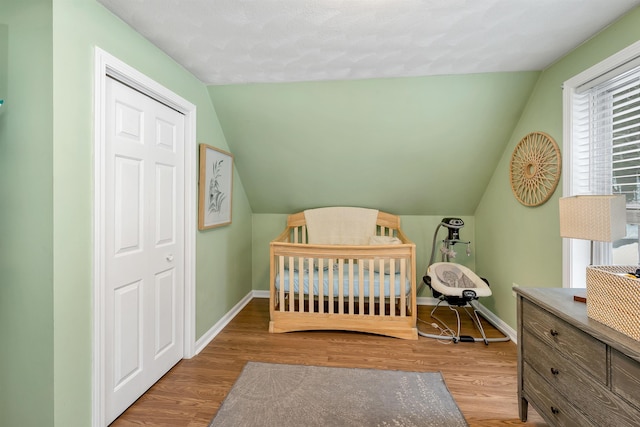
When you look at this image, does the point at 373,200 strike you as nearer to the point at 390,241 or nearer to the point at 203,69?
the point at 390,241

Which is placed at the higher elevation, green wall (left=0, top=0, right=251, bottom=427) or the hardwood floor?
green wall (left=0, top=0, right=251, bottom=427)

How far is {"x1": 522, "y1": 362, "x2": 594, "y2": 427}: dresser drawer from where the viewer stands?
3.90ft

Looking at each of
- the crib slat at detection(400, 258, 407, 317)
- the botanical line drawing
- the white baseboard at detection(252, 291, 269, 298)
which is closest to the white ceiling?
the botanical line drawing

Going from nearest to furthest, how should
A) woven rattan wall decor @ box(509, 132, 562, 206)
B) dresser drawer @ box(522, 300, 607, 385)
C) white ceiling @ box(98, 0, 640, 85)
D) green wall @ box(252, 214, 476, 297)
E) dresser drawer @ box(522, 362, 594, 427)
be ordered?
1. dresser drawer @ box(522, 300, 607, 385)
2. dresser drawer @ box(522, 362, 594, 427)
3. white ceiling @ box(98, 0, 640, 85)
4. woven rattan wall decor @ box(509, 132, 562, 206)
5. green wall @ box(252, 214, 476, 297)

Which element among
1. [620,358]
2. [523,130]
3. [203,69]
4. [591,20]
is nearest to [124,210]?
[203,69]

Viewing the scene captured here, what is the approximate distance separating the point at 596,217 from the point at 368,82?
1.72m

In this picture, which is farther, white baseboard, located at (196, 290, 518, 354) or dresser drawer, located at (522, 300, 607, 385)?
white baseboard, located at (196, 290, 518, 354)

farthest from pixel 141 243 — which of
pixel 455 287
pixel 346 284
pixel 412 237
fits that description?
pixel 412 237

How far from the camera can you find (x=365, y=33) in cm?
167

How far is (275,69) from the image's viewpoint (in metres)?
2.14

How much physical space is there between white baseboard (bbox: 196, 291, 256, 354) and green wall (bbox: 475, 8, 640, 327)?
8.64 feet

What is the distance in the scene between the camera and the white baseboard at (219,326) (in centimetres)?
237

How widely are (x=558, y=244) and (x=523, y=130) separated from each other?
996 millimetres

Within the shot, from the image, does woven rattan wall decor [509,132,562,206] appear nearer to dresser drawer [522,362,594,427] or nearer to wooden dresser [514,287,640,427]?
wooden dresser [514,287,640,427]
